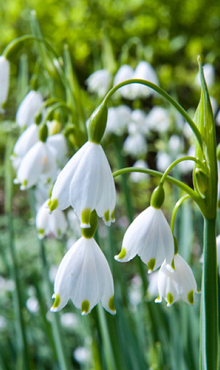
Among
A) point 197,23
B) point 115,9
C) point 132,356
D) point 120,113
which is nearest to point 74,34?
point 115,9

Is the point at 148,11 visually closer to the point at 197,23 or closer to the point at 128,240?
the point at 197,23

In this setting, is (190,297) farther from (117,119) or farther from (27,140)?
(117,119)

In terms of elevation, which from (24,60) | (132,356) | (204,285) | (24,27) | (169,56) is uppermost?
(24,27)

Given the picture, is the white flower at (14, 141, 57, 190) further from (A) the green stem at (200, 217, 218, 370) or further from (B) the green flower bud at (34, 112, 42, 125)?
(A) the green stem at (200, 217, 218, 370)

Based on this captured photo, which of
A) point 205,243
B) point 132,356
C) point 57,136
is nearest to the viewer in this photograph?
point 205,243

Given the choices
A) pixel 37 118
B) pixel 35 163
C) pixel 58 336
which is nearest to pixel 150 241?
pixel 35 163

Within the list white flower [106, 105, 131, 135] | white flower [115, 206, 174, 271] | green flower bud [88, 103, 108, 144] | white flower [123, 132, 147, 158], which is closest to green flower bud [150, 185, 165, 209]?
white flower [115, 206, 174, 271]
